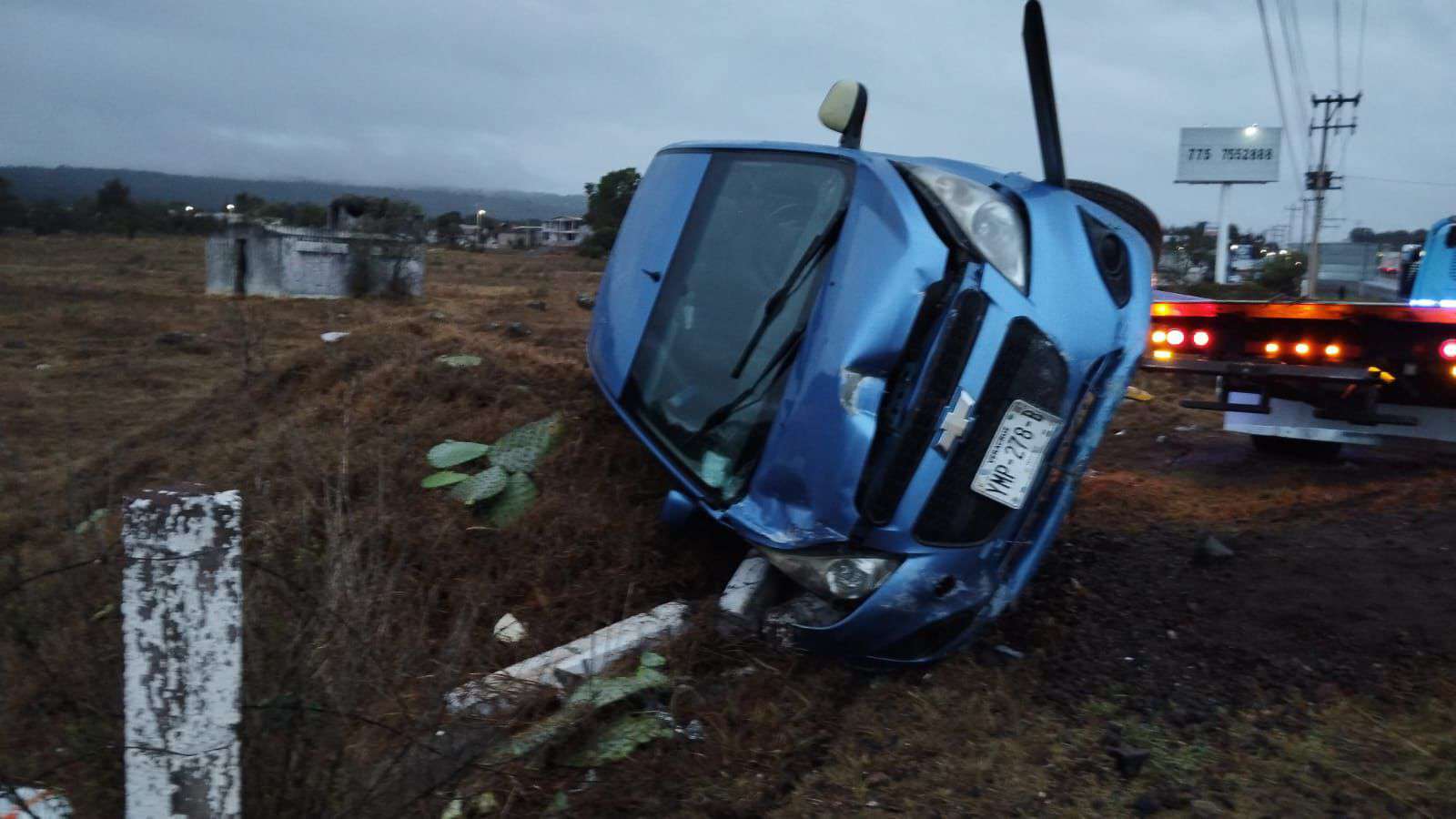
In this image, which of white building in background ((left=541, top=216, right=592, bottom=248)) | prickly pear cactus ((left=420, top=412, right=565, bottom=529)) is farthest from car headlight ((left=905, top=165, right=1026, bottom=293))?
white building in background ((left=541, top=216, right=592, bottom=248))

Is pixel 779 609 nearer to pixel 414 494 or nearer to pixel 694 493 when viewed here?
pixel 694 493

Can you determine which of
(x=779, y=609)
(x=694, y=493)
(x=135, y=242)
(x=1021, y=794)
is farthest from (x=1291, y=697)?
(x=135, y=242)

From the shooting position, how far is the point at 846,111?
14.2 feet

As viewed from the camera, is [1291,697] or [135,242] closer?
[1291,697]

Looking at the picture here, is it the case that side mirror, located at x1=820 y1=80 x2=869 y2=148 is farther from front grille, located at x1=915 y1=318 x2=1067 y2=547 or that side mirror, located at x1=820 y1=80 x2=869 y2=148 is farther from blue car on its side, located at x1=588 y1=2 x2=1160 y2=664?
front grille, located at x1=915 y1=318 x2=1067 y2=547

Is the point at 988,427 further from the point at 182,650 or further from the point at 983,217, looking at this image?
the point at 182,650

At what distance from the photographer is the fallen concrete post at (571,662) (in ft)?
11.5

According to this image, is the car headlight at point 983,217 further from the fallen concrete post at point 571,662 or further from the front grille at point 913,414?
the fallen concrete post at point 571,662

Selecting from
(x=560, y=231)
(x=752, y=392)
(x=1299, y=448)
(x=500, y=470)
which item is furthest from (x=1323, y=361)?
(x=560, y=231)

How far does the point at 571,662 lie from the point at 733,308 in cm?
139

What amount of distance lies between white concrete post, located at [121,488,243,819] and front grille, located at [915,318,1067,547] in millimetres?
2037

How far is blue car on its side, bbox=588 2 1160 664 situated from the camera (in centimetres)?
354

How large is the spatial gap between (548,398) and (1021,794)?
10.5 ft

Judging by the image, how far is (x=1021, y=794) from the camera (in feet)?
10.3
